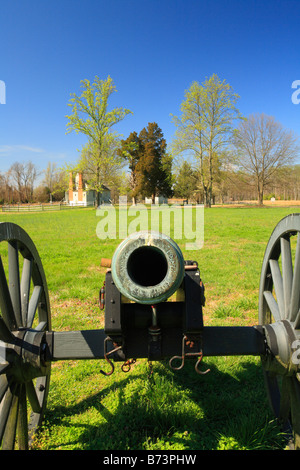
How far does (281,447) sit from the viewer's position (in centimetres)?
197

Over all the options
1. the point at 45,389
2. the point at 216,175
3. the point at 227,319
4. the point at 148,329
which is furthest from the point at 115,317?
the point at 216,175

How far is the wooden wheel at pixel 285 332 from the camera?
1.74 metres

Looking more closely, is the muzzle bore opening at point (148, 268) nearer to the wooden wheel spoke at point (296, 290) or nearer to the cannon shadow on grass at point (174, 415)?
the wooden wheel spoke at point (296, 290)

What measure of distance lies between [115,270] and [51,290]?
14.7ft

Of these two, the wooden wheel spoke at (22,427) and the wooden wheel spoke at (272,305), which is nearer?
the wooden wheel spoke at (22,427)

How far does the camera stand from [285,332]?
1.78 m

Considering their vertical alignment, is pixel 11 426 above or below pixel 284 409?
above

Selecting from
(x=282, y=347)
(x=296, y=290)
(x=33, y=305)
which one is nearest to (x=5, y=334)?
(x=33, y=305)

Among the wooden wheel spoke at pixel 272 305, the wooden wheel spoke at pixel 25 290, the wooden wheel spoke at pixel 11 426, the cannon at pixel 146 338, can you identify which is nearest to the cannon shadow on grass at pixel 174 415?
the cannon at pixel 146 338

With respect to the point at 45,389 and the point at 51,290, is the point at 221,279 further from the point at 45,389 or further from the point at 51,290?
the point at 45,389

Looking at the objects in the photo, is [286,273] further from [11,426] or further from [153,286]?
[11,426]

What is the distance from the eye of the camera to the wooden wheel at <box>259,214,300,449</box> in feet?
5.72

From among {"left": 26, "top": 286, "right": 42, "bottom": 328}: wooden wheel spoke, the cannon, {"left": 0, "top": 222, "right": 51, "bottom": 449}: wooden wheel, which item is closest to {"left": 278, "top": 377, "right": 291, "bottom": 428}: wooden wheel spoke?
the cannon

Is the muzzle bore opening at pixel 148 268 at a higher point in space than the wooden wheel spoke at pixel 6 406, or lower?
higher
